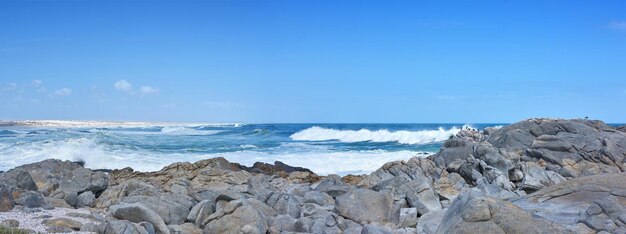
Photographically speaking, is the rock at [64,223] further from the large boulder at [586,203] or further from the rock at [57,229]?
the large boulder at [586,203]

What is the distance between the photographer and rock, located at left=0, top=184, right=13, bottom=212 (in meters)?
11.3

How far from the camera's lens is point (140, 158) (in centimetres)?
2897

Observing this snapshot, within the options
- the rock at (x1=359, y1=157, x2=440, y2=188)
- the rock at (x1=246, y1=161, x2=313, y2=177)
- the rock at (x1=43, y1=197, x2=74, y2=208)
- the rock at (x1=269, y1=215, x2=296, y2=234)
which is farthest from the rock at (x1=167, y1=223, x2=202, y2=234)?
the rock at (x1=246, y1=161, x2=313, y2=177)

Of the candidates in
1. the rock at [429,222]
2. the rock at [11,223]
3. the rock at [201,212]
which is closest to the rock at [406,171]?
the rock at [429,222]

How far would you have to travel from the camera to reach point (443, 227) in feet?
30.9

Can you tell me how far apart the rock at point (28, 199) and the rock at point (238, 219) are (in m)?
3.69

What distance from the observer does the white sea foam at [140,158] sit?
88.1 ft

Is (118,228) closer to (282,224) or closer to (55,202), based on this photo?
(282,224)

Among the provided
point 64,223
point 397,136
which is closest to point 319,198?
point 64,223

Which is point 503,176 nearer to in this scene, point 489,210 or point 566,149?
point 566,149

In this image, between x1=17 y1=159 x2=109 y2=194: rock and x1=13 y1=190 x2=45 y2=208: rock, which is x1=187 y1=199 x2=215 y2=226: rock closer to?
x1=13 y1=190 x2=45 y2=208: rock

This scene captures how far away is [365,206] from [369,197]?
9.9 inches

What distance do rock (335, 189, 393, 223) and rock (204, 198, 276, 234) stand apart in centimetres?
152

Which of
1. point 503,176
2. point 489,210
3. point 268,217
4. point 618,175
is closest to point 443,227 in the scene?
point 489,210
